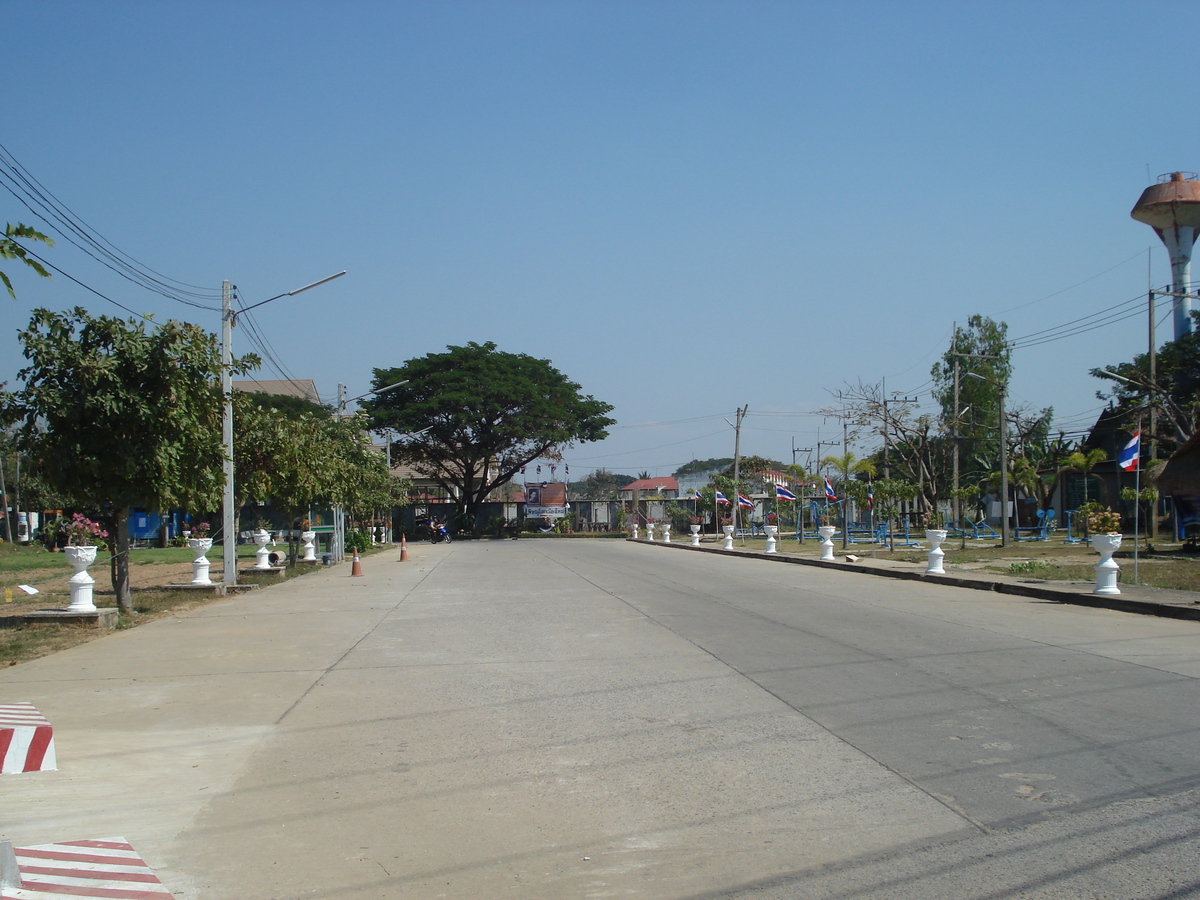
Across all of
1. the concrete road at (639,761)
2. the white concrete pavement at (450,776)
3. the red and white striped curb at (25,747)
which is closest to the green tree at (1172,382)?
the concrete road at (639,761)

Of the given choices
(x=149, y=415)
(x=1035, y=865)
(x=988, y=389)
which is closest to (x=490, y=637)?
(x=149, y=415)

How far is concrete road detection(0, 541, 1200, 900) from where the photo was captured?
4.71 m

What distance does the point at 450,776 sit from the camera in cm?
641

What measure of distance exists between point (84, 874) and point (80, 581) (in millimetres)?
11070

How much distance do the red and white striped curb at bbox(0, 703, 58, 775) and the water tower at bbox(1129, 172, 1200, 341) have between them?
49684 mm

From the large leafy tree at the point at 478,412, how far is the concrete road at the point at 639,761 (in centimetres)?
5130

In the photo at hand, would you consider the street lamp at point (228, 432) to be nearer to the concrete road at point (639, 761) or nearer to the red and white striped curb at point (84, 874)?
the concrete road at point (639, 761)

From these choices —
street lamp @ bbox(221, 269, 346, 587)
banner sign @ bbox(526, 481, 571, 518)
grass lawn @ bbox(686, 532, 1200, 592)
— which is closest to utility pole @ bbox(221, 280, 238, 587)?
street lamp @ bbox(221, 269, 346, 587)

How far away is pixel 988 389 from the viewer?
214 ft

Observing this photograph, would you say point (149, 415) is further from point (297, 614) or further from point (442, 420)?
point (442, 420)

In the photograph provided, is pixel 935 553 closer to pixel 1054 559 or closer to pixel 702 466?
pixel 1054 559

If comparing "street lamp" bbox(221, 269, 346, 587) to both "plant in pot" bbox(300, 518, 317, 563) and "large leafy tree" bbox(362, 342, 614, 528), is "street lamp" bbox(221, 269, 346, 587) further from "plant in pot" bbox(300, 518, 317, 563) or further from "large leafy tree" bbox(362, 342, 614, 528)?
"large leafy tree" bbox(362, 342, 614, 528)

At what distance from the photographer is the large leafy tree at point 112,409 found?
14.5 metres

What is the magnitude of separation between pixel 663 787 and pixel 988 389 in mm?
64885
